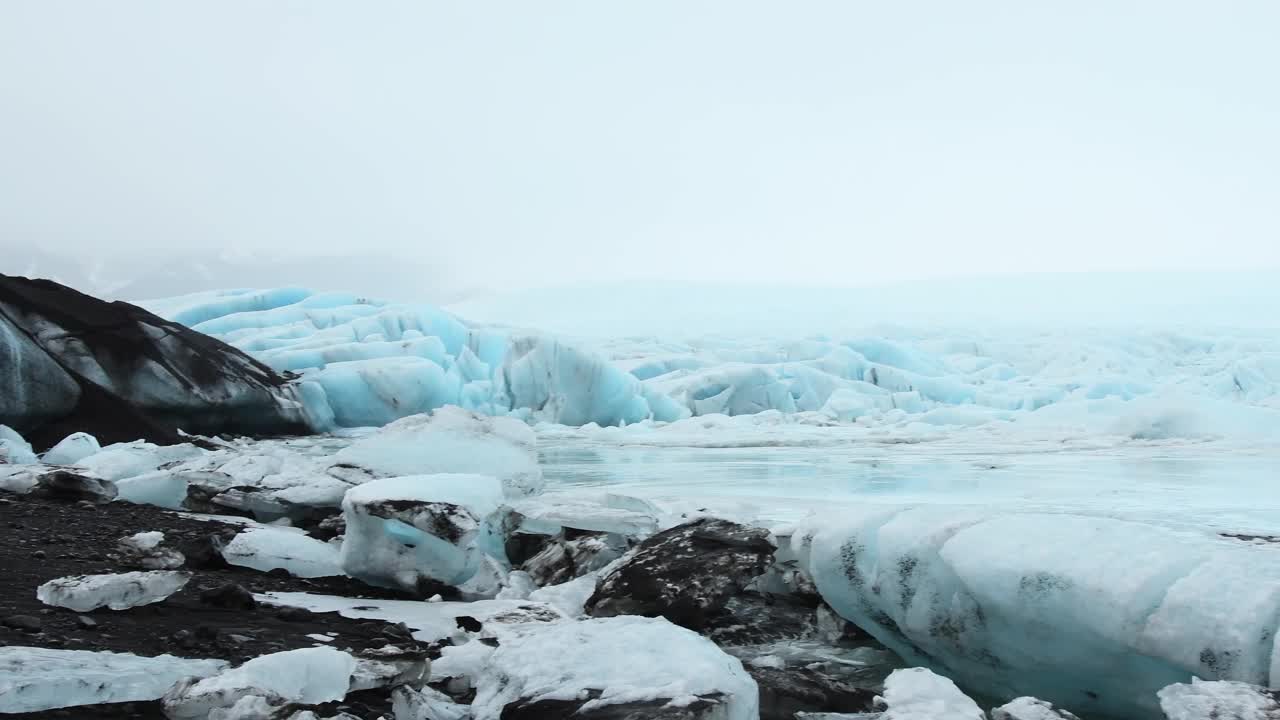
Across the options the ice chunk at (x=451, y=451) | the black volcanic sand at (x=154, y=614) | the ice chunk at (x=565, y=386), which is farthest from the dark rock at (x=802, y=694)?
the ice chunk at (x=565, y=386)

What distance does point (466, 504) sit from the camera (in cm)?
340

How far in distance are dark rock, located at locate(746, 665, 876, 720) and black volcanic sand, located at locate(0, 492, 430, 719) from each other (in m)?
0.97

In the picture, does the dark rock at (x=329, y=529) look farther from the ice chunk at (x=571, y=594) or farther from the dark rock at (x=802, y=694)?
the dark rock at (x=802, y=694)

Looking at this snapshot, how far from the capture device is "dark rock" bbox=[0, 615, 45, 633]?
2.06 m

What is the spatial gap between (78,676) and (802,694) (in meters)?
1.67

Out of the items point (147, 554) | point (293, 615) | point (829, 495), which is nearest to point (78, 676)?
point (293, 615)

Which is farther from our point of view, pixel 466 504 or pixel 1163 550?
pixel 466 504

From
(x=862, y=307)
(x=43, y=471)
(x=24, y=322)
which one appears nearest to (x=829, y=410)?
(x=24, y=322)

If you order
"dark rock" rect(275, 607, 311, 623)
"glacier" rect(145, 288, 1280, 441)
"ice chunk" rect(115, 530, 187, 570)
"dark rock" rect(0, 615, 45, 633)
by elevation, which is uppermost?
"dark rock" rect(0, 615, 45, 633)

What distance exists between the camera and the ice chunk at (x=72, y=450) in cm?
664

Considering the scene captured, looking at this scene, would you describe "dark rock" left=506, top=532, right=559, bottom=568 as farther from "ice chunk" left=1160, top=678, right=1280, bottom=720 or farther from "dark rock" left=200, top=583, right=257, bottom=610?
"ice chunk" left=1160, top=678, right=1280, bottom=720

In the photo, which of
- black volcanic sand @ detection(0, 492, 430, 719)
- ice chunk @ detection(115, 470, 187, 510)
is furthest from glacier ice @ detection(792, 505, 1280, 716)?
ice chunk @ detection(115, 470, 187, 510)

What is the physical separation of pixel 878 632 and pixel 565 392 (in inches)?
584

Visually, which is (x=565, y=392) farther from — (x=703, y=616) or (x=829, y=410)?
(x=703, y=616)
